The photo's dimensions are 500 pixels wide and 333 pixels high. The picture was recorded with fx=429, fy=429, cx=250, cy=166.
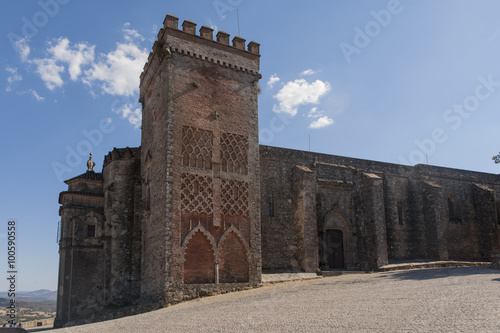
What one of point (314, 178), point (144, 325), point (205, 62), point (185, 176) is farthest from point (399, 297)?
point (205, 62)

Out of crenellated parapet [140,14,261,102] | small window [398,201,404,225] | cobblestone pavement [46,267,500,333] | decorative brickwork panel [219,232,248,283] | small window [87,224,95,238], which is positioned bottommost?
cobblestone pavement [46,267,500,333]

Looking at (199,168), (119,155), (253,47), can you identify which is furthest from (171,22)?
(119,155)

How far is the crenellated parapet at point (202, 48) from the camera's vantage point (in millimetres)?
18109

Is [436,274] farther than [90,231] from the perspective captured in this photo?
No

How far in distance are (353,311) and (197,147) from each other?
398 inches

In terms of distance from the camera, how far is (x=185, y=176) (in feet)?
56.4

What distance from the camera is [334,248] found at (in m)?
22.5

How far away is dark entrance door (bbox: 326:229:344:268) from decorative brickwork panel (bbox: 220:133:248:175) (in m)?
6.68

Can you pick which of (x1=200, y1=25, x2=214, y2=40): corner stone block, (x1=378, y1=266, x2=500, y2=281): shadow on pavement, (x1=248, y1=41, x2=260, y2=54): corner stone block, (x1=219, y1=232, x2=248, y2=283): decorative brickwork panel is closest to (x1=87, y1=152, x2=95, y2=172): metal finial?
(x1=200, y1=25, x2=214, y2=40): corner stone block

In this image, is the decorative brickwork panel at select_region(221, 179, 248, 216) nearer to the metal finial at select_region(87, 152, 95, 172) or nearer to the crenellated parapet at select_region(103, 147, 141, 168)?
the crenellated parapet at select_region(103, 147, 141, 168)

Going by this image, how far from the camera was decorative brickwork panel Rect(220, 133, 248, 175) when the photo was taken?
18.4m

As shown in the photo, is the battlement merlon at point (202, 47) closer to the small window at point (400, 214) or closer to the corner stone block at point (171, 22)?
the corner stone block at point (171, 22)

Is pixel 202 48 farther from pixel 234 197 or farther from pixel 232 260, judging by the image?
pixel 232 260

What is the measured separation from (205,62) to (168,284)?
31.2 ft
